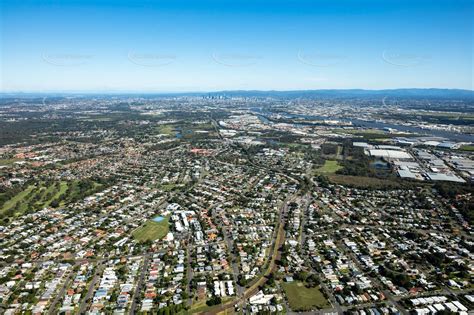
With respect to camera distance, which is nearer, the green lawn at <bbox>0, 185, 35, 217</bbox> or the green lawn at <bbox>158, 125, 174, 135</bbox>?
the green lawn at <bbox>0, 185, 35, 217</bbox>

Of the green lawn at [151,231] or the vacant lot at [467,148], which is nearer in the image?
the green lawn at [151,231]

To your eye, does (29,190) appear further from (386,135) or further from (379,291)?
(386,135)

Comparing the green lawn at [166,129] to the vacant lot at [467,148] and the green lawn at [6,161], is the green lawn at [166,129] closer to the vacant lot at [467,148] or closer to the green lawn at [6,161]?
the green lawn at [6,161]

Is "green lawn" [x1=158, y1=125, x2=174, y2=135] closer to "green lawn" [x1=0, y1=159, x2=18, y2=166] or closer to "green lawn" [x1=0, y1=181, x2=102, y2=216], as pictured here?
"green lawn" [x1=0, y1=159, x2=18, y2=166]

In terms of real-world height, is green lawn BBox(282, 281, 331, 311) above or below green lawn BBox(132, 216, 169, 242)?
below

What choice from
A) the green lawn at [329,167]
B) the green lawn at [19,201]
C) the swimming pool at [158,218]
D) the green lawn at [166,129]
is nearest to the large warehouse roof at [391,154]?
A: the green lawn at [329,167]

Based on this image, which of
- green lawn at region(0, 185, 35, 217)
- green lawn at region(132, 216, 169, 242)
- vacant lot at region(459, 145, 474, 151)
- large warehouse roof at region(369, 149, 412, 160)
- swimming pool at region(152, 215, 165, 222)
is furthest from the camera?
vacant lot at region(459, 145, 474, 151)

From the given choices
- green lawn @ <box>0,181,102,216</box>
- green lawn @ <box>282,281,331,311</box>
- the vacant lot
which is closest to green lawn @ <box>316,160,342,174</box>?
green lawn @ <box>282,281,331,311</box>
